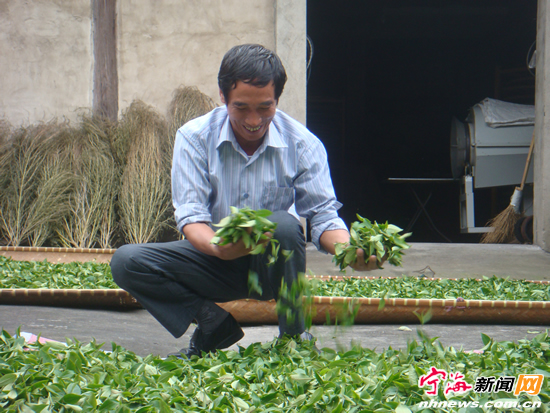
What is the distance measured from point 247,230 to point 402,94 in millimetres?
8396

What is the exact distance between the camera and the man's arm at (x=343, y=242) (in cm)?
174

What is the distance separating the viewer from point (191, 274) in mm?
1968

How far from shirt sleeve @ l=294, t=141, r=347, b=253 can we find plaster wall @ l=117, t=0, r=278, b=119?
9.79 ft

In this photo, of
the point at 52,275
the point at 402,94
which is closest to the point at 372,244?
the point at 52,275

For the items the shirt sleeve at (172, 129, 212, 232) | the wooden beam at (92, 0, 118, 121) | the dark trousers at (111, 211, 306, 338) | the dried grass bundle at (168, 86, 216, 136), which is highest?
the wooden beam at (92, 0, 118, 121)

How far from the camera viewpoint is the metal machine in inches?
242

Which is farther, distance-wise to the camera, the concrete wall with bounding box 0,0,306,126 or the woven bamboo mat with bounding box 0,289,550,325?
the concrete wall with bounding box 0,0,306,126

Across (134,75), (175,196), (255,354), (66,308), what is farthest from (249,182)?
(134,75)

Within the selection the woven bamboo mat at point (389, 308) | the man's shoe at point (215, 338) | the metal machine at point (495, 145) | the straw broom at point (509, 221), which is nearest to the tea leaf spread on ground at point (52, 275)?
the woven bamboo mat at point (389, 308)

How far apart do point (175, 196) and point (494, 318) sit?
172 cm

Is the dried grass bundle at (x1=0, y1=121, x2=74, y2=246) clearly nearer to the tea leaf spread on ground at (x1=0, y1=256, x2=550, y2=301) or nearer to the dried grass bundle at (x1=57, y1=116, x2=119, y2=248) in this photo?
the dried grass bundle at (x1=57, y1=116, x2=119, y2=248)

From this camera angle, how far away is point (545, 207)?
4.85m

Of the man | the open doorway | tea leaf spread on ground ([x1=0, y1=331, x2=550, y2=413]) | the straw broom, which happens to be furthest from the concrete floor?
the open doorway
